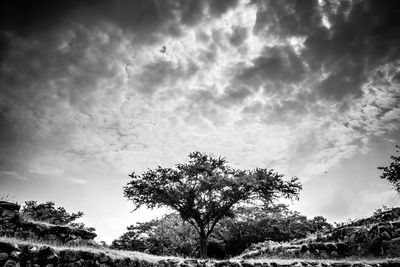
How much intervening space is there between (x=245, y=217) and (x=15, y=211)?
33.7 metres

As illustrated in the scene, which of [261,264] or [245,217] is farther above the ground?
[245,217]

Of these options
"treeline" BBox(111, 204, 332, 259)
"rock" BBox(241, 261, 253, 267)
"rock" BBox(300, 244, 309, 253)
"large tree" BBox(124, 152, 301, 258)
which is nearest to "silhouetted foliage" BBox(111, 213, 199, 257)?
"treeline" BBox(111, 204, 332, 259)

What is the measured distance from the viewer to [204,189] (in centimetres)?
2716

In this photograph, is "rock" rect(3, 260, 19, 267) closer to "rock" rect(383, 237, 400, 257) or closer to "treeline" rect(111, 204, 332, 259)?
"rock" rect(383, 237, 400, 257)

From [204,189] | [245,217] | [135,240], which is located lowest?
[135,240]

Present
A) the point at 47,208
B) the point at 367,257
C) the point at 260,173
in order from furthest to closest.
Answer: the point at 47,208 → the point at 260,173 → the point at 367,257

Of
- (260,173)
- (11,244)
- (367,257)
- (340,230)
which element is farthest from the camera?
(260,173)

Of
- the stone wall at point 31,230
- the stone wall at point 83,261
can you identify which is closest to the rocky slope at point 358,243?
the stone wall at point 83,261

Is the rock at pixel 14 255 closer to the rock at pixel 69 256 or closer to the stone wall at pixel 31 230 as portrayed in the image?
the rock at pixel 69 256

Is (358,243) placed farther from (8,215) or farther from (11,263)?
(8,215)

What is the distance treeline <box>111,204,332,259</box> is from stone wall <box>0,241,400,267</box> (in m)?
26.6

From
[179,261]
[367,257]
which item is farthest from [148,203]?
[367,257]

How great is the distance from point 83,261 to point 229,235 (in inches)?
1333

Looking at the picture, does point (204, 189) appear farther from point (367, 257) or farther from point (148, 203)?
point (367, 257)
